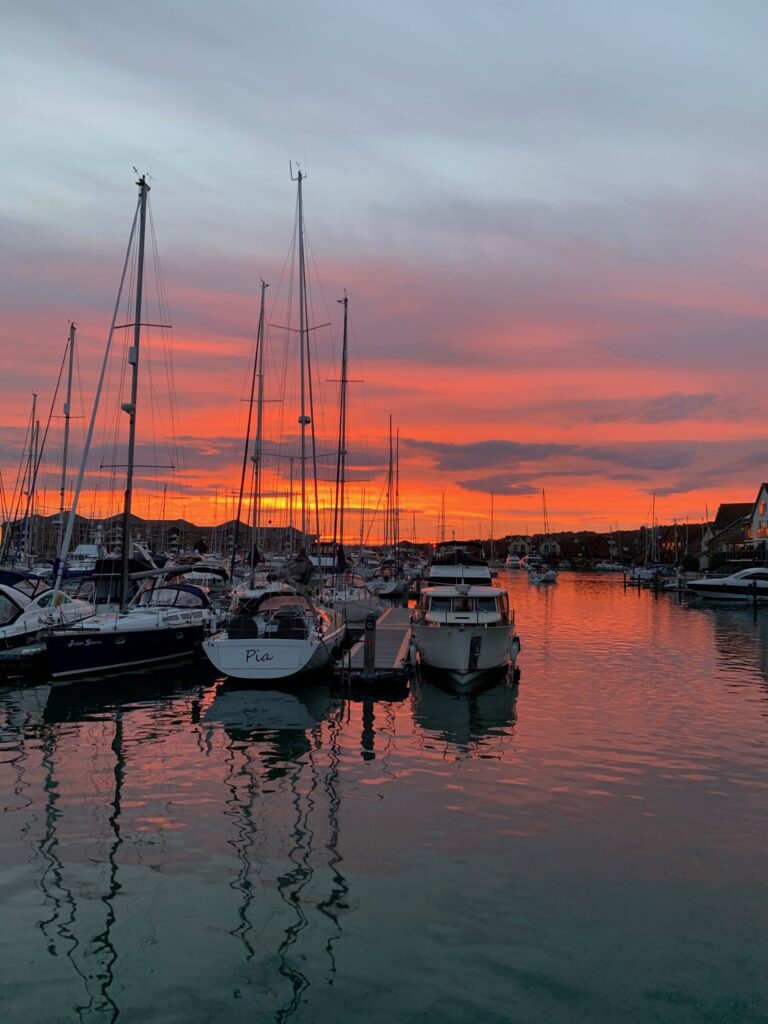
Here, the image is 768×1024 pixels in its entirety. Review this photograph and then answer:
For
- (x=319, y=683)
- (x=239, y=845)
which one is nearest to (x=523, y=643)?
(x=319, y=683)

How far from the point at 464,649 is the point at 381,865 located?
15.4 metres

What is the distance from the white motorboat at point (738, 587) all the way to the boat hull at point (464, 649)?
2233 inches

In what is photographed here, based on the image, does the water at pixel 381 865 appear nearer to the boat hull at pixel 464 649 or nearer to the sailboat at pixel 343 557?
the boat hull at pixel 464 649

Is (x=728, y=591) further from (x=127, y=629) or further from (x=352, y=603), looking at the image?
(x=127, y=629)

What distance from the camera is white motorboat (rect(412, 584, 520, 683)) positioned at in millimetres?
26875

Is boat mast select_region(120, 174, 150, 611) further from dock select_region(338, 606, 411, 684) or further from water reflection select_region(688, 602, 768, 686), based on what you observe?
water reflection select_region(688, 602, 768, 686)

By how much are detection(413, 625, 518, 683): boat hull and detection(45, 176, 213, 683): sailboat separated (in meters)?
10.2

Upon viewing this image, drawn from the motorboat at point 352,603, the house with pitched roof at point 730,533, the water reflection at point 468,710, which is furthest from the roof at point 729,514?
the water reflection at point 468,710

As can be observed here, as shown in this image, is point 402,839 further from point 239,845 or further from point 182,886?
point 182,886

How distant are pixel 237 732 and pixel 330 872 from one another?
9602mm

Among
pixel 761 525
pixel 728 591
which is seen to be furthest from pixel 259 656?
pixel 761 525

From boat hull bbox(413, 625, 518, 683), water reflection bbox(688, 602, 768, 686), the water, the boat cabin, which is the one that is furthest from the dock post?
water reflection bbox(688, 602, 768, 686)

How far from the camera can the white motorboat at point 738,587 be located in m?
75.2

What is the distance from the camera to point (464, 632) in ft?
88.4
